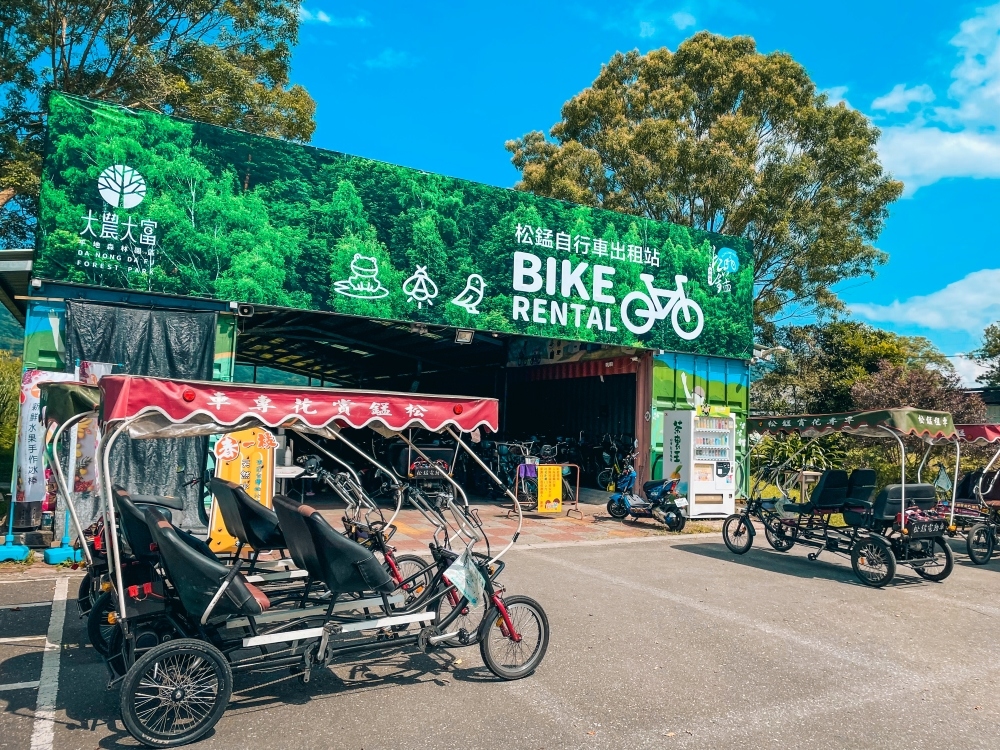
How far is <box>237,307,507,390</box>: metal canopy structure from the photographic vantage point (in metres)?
17.1

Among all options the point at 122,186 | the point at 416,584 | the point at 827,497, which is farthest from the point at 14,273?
the point at 827,497

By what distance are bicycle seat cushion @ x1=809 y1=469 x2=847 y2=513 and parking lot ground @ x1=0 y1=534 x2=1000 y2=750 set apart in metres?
2.12

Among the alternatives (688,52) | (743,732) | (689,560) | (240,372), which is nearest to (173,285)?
(689,560)

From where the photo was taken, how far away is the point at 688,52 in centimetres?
2503

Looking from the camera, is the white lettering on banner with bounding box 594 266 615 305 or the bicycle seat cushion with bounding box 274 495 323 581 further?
the white lettering on banner with bounding box 594 266 615 305

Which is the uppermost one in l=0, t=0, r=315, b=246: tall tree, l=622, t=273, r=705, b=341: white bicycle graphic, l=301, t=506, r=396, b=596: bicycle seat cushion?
l=0, t=0, r=315, b=246: tall tree

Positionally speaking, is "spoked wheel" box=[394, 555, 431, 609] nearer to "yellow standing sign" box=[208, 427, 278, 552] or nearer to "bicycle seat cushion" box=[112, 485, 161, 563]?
"bicycle seat cushion" box=[112, 485, 161, 563]

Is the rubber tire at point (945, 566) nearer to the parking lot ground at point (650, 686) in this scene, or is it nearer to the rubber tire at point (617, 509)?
the parking lot ground at point (650, 686)

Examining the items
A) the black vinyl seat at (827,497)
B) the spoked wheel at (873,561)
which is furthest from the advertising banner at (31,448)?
the spoked wheel at (873,561)

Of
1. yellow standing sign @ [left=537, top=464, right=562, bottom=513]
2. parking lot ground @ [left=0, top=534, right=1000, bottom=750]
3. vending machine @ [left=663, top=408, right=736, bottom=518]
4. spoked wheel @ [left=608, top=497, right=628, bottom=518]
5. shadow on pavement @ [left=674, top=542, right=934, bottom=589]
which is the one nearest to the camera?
parking lot ground @ [left=0, top=534, right=1000, bottom=750]

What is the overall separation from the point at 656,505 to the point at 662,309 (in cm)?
442

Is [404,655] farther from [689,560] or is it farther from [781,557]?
[781,557]

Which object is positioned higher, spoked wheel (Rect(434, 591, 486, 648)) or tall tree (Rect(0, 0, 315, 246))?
tall tree (Rect(0, 0, 315, 246))

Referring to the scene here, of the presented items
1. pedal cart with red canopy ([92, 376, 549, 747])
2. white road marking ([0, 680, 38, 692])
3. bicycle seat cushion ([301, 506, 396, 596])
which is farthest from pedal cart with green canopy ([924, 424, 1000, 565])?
white road marking ([0, 680, 38, 692])
